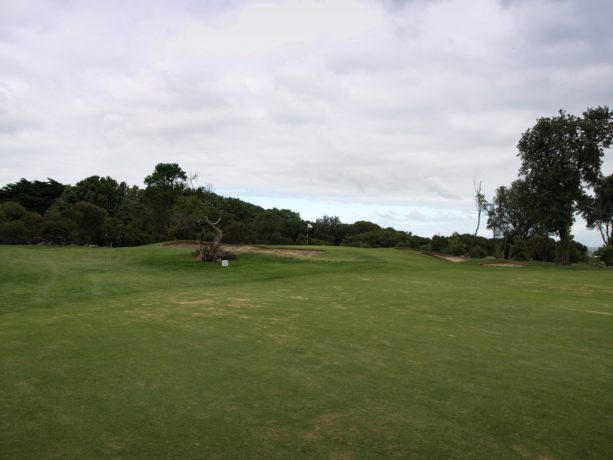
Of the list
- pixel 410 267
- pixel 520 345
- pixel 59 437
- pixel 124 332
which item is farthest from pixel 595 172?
pixel 59 437

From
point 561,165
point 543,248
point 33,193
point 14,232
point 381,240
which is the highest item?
point 561,165

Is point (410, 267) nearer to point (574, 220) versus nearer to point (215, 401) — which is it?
point (574, 220)

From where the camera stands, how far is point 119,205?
65.1 meters

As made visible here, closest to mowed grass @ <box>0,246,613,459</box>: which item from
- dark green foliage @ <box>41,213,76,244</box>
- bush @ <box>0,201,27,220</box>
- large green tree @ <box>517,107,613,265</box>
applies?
large green tree @ <box>517,107,613,265</box>

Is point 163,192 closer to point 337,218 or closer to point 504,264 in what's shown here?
point 337,218

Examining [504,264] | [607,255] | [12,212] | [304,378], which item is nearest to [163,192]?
[12,212]

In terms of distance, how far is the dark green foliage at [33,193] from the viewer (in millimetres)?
62281

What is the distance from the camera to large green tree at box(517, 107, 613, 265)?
33531 millimetres

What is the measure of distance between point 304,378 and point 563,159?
3492 centimetres

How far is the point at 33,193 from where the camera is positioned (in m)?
64.2

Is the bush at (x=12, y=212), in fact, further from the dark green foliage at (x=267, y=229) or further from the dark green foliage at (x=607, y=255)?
the dark green foliage at (x=607, y=255)

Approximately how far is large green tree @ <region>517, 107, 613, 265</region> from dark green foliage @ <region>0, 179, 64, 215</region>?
5944cm

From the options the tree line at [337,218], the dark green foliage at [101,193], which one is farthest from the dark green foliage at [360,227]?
the dark green foliage at [101,193]

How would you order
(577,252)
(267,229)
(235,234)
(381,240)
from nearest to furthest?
(577,252)
(235,234)
(381,240)
(267,229)
